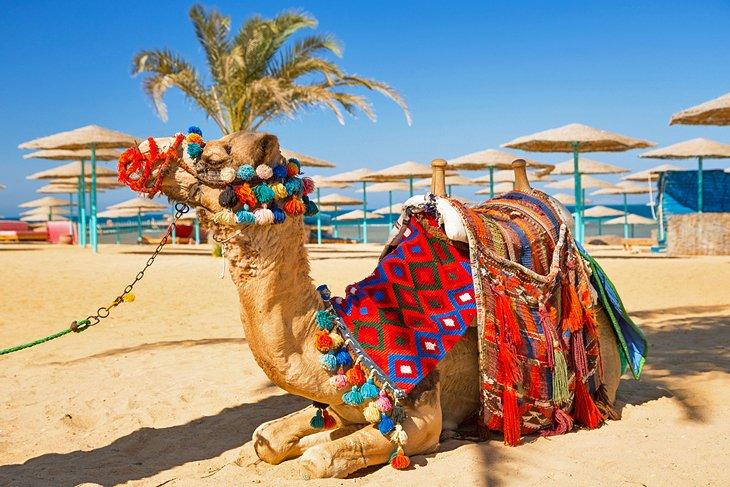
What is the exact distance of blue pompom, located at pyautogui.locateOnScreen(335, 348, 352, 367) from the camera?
324 cm

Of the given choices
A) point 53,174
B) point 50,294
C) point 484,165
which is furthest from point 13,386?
point 53,174

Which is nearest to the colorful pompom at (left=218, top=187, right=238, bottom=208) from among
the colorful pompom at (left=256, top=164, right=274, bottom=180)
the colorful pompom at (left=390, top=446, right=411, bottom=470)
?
the colorful pompom at (left=256, top=164, right=274, bottom=180)

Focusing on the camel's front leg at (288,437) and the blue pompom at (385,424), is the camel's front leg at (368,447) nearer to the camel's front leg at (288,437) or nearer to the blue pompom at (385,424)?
the blue pompom at (385,424)

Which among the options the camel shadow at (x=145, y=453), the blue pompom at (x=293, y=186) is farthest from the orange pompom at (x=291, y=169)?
the camel shadow at (x=145, y=453)

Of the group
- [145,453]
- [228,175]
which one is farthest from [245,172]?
[145,453]

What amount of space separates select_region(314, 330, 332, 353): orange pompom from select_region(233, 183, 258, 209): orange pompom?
0.68 m

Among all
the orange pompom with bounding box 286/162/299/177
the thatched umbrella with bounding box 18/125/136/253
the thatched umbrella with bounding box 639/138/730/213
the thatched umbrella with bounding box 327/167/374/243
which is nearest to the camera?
the orange pompom with bounding box 286/162/299/177

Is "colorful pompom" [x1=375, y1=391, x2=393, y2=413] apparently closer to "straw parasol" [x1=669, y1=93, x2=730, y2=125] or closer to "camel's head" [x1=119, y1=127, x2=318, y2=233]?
"camel's head" [x1=119, y1=127, x2=318, y2=233]

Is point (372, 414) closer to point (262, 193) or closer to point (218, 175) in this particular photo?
point (262, 193)

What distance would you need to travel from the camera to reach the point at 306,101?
15.9m

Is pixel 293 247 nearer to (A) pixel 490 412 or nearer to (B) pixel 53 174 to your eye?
(A) pixel 490 412

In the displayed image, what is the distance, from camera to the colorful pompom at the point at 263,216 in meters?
2.95

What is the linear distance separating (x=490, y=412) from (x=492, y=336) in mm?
381

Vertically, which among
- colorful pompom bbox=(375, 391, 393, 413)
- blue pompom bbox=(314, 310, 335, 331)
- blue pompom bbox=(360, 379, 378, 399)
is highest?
blue pompom bbox=(314, 310, 335, 331)
